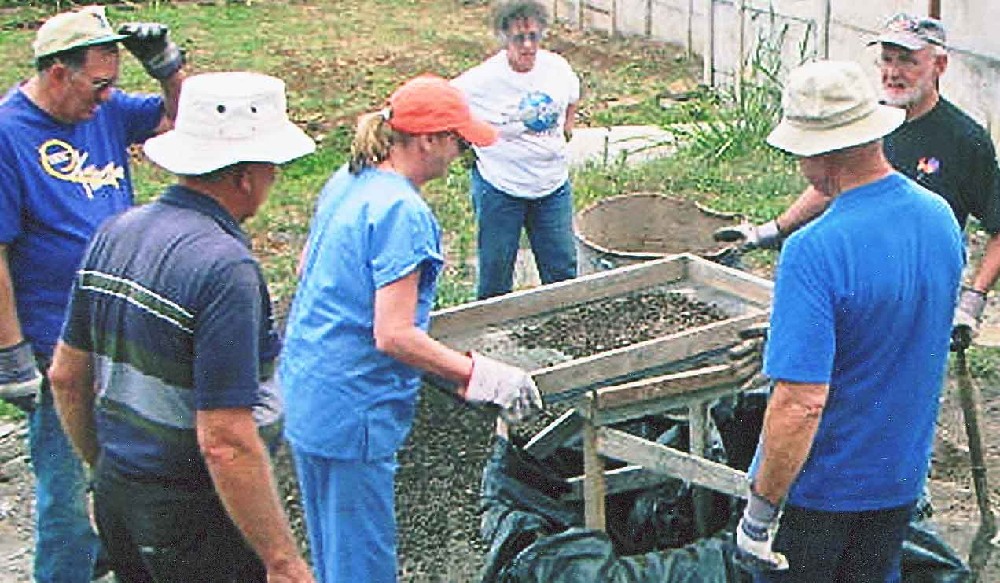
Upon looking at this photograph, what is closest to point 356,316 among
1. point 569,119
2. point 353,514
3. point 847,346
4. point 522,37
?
point 353,514

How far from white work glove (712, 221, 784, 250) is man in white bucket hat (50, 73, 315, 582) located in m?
2.33

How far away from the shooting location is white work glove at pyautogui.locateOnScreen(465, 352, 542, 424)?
3.88 metres

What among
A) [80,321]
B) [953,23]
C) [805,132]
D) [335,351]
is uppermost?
[805,132]

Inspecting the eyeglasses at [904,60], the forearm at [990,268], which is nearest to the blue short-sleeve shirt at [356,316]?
the eyeglasses at [904,60]

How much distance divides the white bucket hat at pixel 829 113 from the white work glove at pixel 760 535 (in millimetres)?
809

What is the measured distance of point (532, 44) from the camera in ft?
20.9

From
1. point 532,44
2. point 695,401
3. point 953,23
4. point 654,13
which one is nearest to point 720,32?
point 654,13

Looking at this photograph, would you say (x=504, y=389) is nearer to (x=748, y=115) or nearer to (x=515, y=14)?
(x=515, y=14)

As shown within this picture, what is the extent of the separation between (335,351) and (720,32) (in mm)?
9162

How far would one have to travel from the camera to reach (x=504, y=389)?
3.90m

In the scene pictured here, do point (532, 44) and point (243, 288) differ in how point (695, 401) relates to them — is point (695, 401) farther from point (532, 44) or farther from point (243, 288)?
point (532, 44)

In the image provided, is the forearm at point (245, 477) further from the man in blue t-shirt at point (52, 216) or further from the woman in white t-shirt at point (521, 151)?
the woman in white t-shirt at point (521, 151)

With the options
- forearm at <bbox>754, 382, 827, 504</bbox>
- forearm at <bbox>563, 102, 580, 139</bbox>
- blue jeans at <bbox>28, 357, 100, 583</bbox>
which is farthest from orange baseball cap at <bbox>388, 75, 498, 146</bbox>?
forearm at <bbox>563, 102, 580, 139</bbox>

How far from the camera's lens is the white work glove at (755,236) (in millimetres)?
5172
